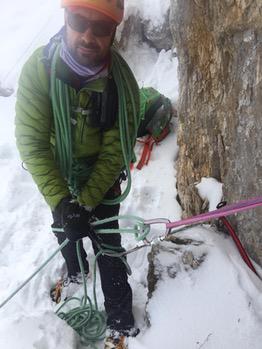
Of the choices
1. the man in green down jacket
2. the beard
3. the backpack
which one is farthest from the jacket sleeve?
the backpack

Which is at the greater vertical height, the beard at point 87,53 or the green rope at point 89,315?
the beard at point 87,53

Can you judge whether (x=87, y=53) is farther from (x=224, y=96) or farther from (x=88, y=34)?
(x=224, y=96)

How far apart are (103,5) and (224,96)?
840mm

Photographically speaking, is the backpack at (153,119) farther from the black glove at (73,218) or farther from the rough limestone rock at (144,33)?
the black glove at (73,218)

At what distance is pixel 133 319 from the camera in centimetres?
243

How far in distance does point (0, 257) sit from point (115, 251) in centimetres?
108

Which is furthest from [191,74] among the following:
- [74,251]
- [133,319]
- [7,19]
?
[7,19]

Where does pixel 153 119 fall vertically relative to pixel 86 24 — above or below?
below

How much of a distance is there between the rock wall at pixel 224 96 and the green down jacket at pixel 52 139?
1.58 ft

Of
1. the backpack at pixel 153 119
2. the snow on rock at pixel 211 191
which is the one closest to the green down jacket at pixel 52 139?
the snow on rock at pixel 211 191

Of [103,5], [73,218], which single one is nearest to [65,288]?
[73,218]

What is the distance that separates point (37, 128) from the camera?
1.94 meters

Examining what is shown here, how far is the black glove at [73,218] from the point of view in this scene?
6.41 ft

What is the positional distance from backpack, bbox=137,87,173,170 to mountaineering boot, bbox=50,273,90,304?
166cm
